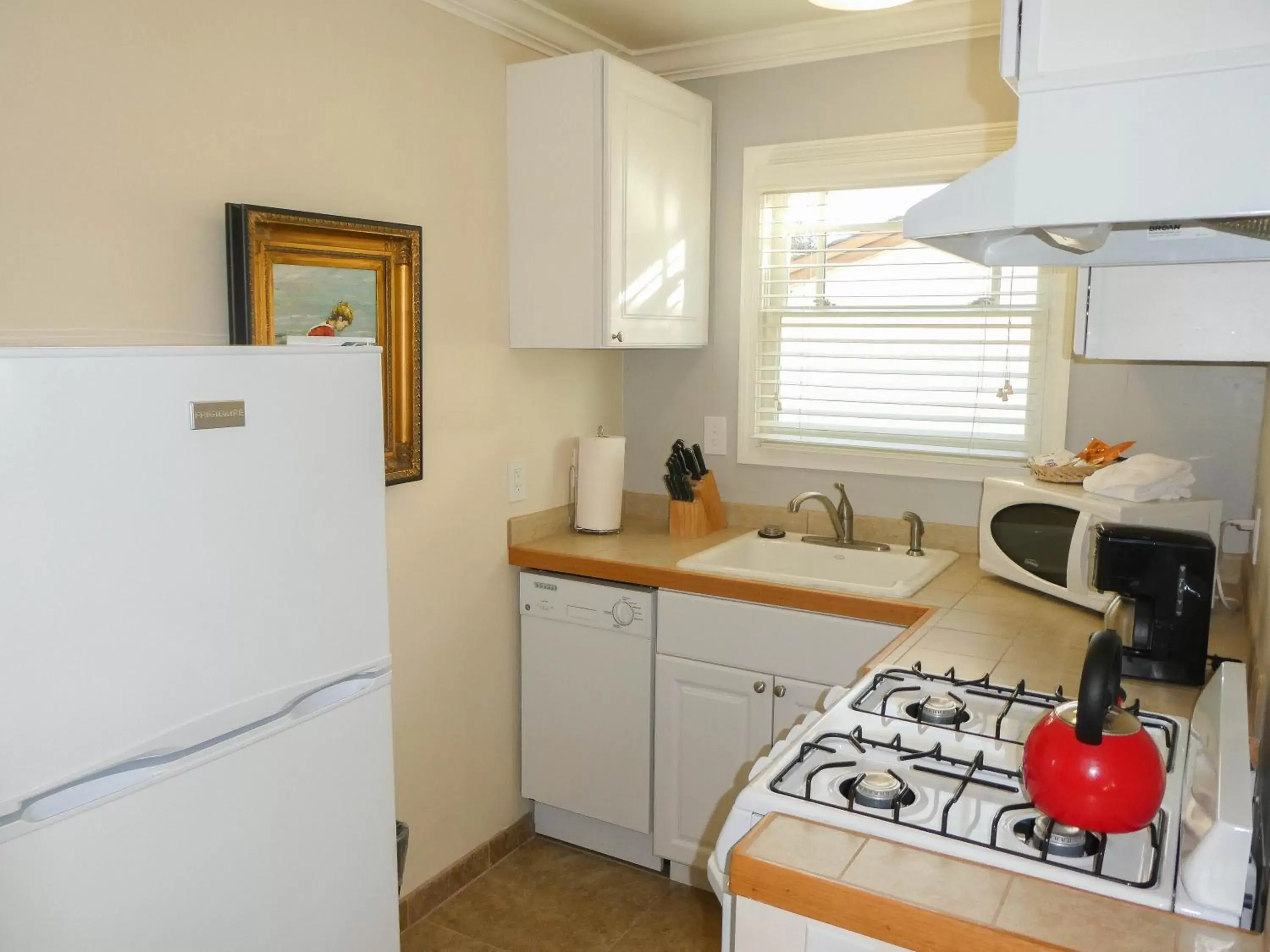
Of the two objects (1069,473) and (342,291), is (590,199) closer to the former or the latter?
(342,291)

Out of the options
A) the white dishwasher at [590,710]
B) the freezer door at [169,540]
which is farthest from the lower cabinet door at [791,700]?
the freezer door at [169,540]

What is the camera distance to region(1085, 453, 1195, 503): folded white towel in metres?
2.23

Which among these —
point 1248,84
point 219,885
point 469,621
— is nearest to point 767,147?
point 469,621

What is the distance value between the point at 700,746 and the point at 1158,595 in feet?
4.24

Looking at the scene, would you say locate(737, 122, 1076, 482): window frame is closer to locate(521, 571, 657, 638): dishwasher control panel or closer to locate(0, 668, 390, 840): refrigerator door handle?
locate(521, 571, 657, 638): dishwasher control panel

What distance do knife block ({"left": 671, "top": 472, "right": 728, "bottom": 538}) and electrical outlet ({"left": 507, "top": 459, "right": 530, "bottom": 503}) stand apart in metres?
0.47

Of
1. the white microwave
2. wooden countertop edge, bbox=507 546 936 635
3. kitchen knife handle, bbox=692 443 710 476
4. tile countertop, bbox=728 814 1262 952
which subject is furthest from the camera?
kitchen knife handle, bbox=692 443 710 476

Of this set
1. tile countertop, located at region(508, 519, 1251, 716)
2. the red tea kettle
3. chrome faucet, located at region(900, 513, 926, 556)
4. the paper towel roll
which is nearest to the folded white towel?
tile countertop, located at region(508, 519, 1251, 716)

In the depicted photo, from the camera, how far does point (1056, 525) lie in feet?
7.91

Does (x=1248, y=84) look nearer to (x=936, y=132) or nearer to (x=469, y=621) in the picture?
(x=936, y=132)

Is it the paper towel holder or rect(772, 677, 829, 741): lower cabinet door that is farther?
the paper towel holder

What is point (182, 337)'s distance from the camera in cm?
198

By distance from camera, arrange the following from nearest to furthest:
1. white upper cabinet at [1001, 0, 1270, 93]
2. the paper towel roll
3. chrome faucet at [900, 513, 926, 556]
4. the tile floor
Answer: white upper cabinet at [1001, 0, 1270, 93], the tile floor, chrome faucet at [900, 513, 926, 556], the paper towel roll

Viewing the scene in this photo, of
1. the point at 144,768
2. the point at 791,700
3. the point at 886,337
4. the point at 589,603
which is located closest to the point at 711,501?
the point at 589,603
